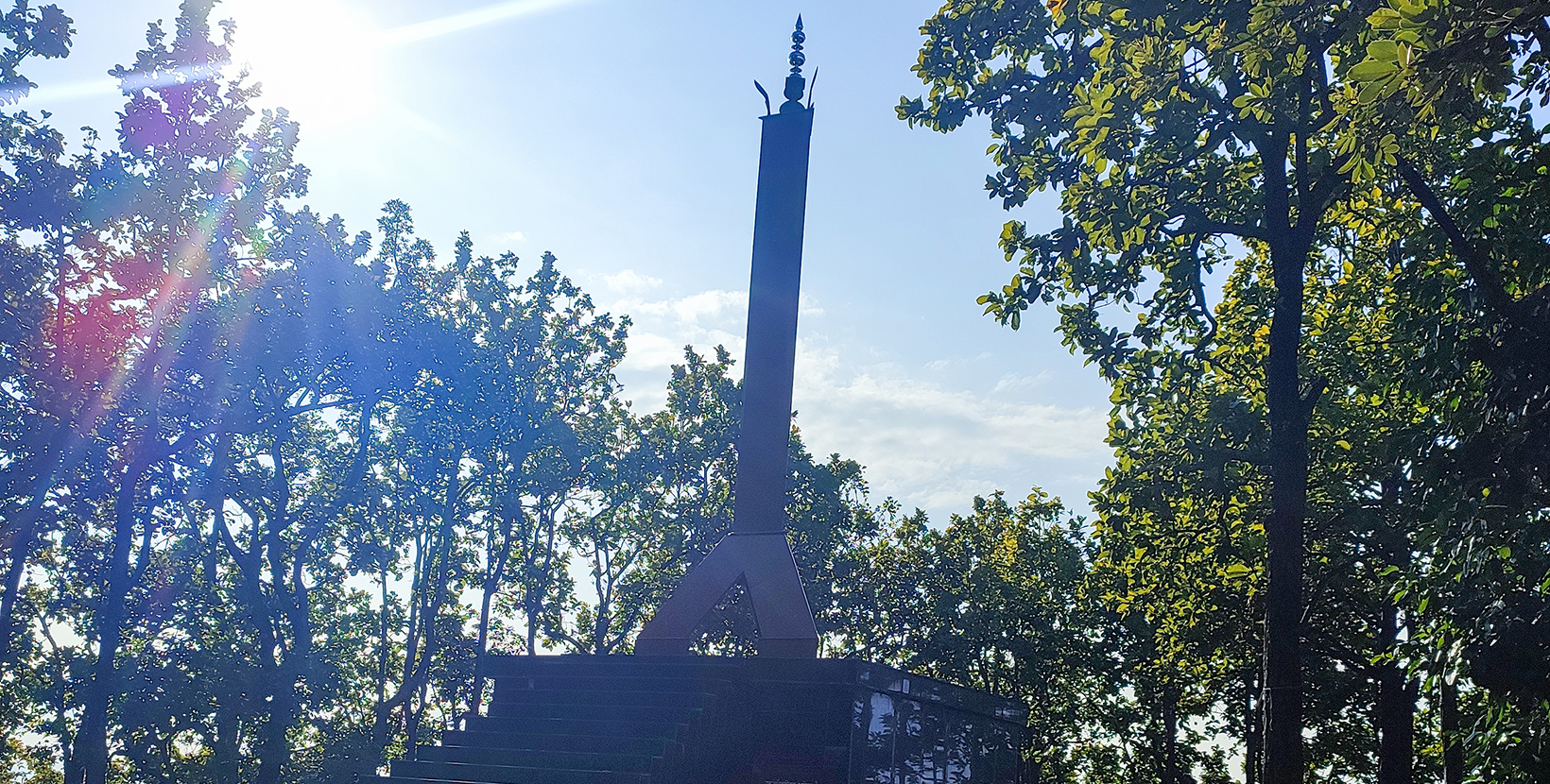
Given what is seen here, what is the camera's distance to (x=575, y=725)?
35.2 feet

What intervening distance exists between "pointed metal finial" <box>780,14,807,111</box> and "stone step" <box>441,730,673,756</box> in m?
7.54

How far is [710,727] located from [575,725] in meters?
1.34

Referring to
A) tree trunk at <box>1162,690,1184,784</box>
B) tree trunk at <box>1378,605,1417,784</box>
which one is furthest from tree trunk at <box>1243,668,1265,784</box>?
tree trunk at <box>1378,605,1417,784</box>

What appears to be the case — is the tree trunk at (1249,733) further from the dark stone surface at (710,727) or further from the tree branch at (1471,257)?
the tree branch at (1471,257)

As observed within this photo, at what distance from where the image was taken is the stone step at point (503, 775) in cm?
938

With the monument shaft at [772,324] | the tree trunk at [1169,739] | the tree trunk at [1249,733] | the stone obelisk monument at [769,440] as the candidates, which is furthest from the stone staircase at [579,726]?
the tree trunk at [1169,739]

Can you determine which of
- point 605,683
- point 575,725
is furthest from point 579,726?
point 605,683

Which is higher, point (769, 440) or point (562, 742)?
point (769, 440)

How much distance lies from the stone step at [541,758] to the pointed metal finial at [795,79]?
25.4 ft

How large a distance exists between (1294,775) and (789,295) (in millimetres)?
7204

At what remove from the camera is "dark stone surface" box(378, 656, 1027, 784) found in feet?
32.4

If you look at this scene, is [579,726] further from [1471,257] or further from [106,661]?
[106,661]

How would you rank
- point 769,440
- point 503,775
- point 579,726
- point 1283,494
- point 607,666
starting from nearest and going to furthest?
point 1283,494 < point 503,775 < point 579,726 < point 607,666 < point 769,440

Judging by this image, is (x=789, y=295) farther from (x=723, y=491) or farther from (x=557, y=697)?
(x=723, y=491)
